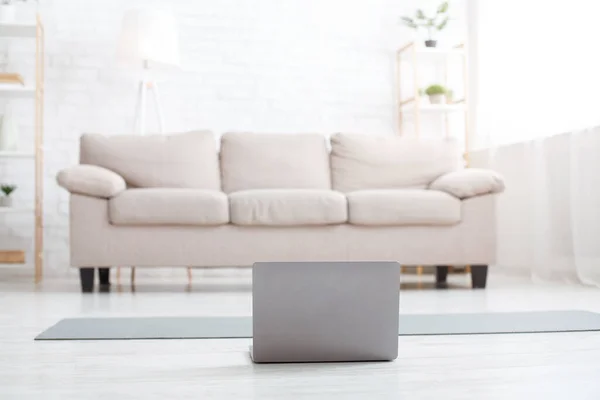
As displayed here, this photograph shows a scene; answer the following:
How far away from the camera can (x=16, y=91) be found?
4.71 metres

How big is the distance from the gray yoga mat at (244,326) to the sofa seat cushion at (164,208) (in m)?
1.31

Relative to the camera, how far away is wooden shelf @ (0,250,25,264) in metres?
4.73

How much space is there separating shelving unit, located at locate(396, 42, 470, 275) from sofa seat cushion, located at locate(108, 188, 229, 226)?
1.78m

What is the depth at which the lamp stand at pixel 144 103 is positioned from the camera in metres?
4.91

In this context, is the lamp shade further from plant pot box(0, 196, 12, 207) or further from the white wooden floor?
the white wooden floor

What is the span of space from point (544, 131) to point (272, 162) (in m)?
1.59

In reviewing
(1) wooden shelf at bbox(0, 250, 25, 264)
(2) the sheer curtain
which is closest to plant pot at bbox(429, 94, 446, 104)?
(2) the sheer curtain

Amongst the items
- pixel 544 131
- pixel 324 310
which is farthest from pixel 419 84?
pixel 324 310

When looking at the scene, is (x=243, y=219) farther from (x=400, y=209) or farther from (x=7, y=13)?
(x=7, y=13)

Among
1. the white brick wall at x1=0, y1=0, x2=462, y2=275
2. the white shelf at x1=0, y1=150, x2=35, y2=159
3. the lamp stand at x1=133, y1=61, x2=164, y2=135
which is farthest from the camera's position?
the white brick wall at x1=0, y1=0, x2=462, y2=275

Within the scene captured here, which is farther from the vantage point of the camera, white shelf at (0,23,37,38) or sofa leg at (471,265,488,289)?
white shelf at (0,23,37,38)

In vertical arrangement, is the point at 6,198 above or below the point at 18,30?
below

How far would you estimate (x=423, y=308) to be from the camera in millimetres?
2824

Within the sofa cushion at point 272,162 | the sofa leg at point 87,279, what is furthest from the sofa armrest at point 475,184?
the sofa leg at point 87,279
